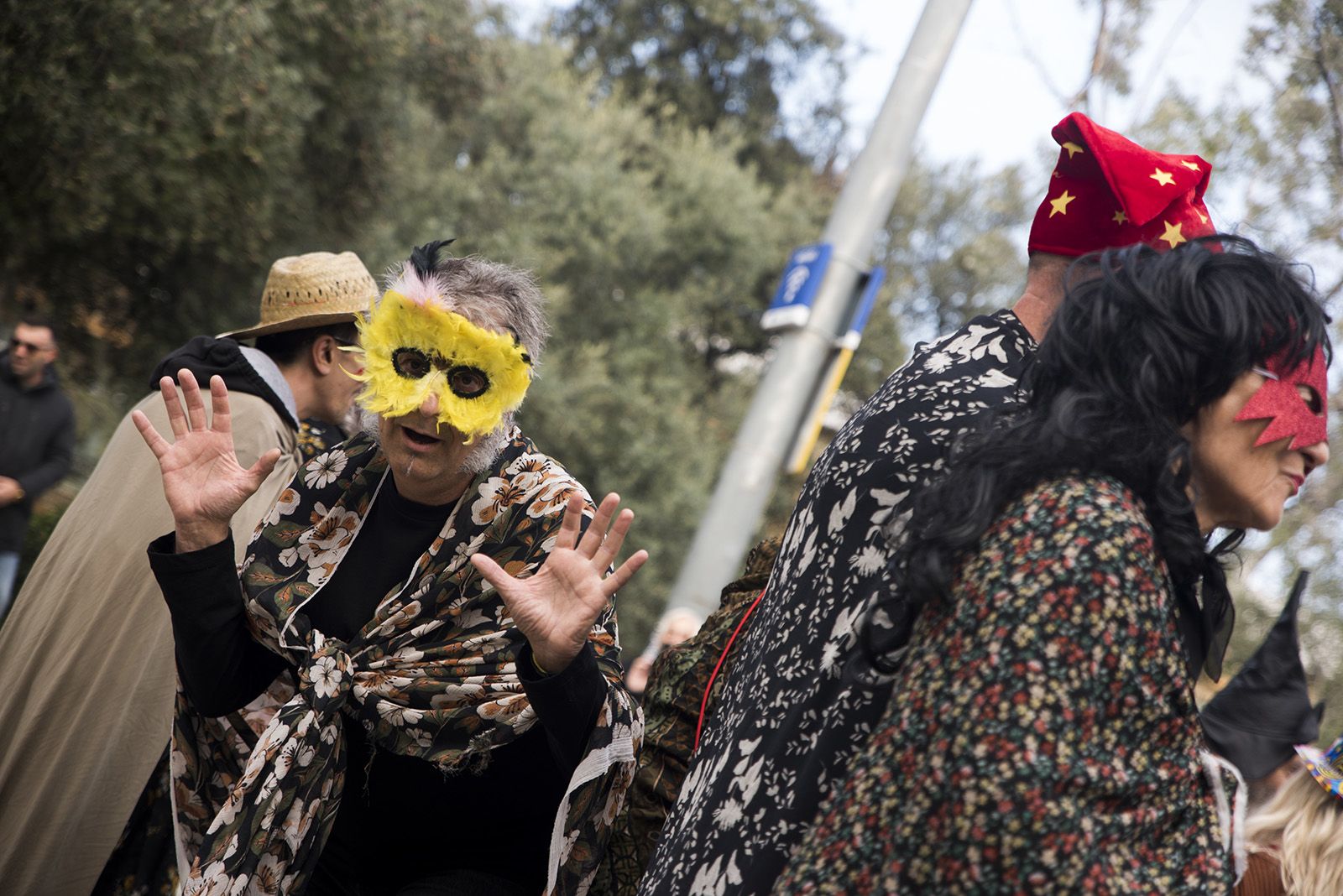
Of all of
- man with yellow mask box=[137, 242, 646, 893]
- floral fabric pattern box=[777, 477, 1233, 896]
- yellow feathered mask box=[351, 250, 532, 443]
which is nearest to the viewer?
floral fabric pattern box=[777, 477, 1233, 896]

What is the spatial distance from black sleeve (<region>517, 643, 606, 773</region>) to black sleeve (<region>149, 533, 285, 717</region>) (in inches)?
34.1

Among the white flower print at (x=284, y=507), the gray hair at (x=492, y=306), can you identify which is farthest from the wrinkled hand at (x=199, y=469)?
the gray hair at (x=492, y=306)

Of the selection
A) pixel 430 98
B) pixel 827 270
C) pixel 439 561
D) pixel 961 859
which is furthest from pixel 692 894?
pixel 430 98

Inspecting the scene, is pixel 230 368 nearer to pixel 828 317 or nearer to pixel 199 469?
pixel 199 469

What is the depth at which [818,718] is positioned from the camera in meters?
2.03

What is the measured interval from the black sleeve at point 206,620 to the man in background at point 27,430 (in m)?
4.98

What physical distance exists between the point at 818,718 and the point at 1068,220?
3.53 feet

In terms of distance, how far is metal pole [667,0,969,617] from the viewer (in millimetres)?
8008

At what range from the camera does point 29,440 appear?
791 centimetres

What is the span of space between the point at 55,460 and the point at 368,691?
18.5 feet

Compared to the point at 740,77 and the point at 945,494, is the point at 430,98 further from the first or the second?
the point at 945,494

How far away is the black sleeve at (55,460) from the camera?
7898mm

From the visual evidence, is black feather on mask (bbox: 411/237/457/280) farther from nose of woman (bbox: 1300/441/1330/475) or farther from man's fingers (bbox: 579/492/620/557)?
nose of woman (bbox: 1300/441/1330/475)

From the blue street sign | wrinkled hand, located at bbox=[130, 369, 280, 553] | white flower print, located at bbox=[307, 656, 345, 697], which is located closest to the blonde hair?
white flower print, located at bbox=[307, 656, 345, 697]
